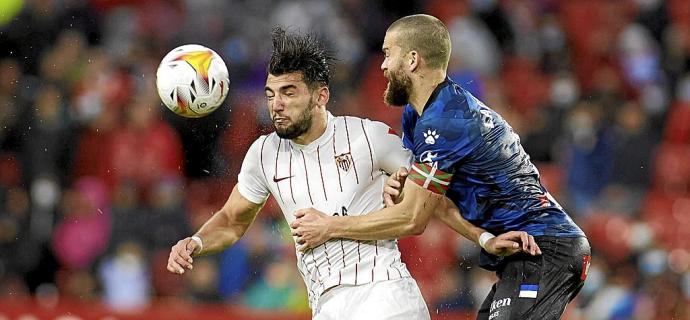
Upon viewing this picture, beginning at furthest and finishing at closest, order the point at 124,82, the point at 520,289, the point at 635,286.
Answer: the point at 124,82
the point at 635,286
the point at 520,289

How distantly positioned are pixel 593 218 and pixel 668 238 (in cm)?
82

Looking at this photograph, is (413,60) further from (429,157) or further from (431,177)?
(431,177)

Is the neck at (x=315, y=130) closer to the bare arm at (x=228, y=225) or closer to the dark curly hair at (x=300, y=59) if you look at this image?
the dark curly hair at (x=300, y=59)

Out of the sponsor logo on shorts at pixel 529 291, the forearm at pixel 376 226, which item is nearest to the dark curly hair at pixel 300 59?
the forearm at pixel 376 226

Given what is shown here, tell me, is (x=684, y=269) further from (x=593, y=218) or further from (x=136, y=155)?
(x=136, y=155)

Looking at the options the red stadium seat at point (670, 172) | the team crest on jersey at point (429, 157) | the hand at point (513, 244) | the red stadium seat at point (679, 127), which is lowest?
the red stadium seat at point (670, 172)

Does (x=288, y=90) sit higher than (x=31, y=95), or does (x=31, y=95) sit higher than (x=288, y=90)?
(x=288, y=90)

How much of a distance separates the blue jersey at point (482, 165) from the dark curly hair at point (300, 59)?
0.60 metres

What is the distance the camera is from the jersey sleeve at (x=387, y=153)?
6992 mm

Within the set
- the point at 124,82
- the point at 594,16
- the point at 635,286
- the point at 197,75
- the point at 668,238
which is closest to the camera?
the point at 197,75

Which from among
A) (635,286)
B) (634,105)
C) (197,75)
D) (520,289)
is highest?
(197,75)

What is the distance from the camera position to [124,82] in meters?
14.4

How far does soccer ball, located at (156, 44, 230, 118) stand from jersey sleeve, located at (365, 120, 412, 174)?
105cm

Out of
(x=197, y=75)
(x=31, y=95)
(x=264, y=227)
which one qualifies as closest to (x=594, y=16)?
(x=264, y=227)
